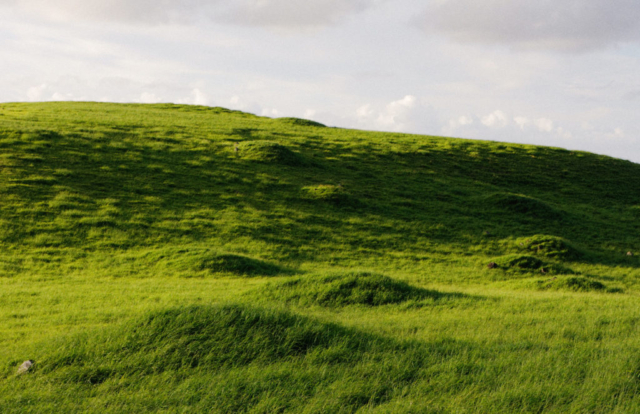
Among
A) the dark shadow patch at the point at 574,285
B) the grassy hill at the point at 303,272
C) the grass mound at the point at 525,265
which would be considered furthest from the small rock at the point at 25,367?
the grass mound at the point at 525,265

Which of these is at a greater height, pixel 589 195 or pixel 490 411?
pixel 589 195

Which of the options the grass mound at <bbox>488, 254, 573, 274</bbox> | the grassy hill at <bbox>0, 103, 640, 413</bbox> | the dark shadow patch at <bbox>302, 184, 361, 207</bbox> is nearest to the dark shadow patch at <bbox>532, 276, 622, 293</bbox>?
the grassy hill at <bbox>0, 103, 640, 413</bbox>

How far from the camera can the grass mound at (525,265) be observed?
1698cm

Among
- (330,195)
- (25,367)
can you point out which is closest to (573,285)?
(330,195)

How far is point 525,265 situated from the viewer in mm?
17172

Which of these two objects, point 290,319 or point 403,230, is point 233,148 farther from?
point 290,319

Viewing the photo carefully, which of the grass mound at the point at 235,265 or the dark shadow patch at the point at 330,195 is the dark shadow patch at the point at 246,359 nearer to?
the grass mound at the point at 235,265

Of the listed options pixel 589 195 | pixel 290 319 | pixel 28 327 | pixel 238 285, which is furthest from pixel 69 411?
pixel 589 195

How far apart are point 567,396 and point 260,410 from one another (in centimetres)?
371

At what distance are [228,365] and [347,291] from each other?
15.7 feet

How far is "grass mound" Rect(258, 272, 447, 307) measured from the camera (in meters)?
10.3

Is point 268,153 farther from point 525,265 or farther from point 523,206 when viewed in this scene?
point 525,265

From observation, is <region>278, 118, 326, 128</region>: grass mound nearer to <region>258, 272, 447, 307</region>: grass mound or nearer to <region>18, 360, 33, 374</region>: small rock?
<region>258, 272, 447, 307</region>: grass mound

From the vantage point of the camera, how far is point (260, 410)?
516 cm
